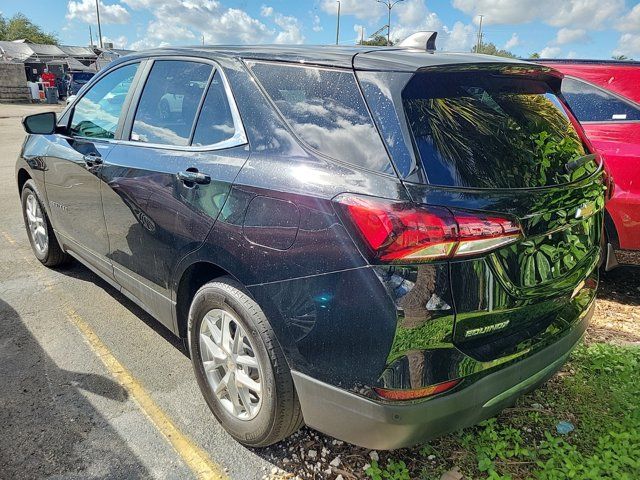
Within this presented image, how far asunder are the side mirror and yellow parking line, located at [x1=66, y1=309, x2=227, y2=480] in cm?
148

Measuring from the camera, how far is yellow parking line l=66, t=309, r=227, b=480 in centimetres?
235

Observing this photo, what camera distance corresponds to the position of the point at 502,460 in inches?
93.7

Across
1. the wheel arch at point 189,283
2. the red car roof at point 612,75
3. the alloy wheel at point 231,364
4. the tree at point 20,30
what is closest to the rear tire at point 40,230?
the wheel arch at point 189,283

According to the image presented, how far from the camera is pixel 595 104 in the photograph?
13.3 ft

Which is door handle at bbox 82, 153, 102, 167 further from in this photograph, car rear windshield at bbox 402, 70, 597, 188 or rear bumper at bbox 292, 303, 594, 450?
car rear windshield at bbox 402, 70, 597, 188

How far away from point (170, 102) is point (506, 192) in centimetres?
194

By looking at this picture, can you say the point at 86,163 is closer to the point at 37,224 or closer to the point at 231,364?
the point at 37,224

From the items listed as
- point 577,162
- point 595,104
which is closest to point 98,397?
point 577,162

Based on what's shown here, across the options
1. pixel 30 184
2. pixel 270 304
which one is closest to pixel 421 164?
pixel 270 304

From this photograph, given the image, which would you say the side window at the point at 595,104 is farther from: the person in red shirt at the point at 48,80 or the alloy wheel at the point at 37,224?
the person in red shirt at the point at 48,80

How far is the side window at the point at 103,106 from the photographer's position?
10.8 feet

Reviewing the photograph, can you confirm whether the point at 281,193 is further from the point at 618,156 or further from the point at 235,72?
the point at 618,156

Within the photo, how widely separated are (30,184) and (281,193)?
11.2 feet

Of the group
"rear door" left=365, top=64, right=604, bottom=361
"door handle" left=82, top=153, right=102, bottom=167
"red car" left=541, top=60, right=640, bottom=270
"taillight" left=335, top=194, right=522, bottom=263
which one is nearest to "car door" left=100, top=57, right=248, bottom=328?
"door handle" left=82, top=153, right=102, bottom=167
